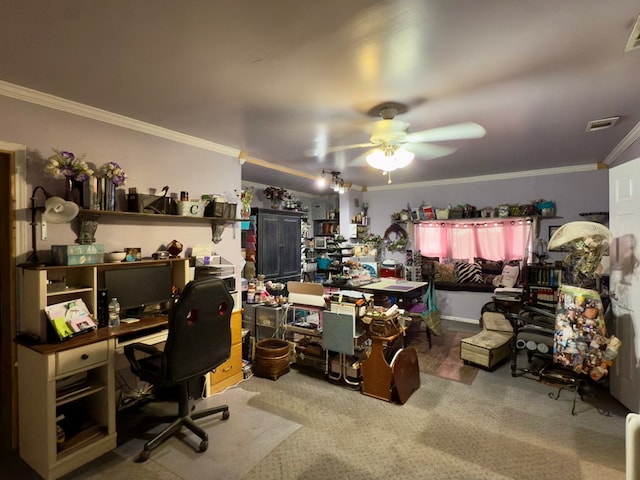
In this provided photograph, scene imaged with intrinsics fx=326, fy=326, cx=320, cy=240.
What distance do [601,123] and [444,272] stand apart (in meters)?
3.28

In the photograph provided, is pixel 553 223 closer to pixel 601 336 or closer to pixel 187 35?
pixel 601 336

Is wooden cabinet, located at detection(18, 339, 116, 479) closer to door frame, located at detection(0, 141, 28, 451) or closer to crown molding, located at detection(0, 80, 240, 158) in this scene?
door frame, located at detection(0, 141, 28, 451)

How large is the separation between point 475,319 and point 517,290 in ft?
3.24

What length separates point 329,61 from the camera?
1.88m

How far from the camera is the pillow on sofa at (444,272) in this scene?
5699mm

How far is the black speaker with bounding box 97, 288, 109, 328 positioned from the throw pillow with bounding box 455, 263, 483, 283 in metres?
5.10

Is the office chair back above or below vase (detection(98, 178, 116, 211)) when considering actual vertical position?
below

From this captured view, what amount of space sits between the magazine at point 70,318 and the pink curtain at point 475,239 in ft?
16.7

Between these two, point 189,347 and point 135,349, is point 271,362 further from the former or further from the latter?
point 135,349

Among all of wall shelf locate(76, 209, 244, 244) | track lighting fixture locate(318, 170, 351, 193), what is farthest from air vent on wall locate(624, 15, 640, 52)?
wall shelf locate(76, 209, 244, 244)

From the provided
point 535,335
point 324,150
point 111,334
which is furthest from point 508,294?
point 111,334

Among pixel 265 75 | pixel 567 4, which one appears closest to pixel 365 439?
pixel 265 75

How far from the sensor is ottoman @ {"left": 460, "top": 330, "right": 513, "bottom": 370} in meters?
3.57

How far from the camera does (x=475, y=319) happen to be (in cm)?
547
